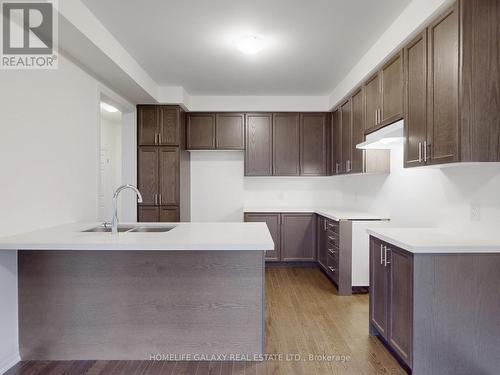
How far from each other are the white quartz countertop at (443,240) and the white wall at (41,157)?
100 inches

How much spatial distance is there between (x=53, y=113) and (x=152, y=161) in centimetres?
177

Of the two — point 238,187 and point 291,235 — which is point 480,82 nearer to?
point 291,235

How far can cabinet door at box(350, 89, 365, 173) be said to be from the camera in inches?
136

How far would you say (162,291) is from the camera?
218 centimetres

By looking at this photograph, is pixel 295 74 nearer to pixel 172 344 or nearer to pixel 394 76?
pixel 394 76

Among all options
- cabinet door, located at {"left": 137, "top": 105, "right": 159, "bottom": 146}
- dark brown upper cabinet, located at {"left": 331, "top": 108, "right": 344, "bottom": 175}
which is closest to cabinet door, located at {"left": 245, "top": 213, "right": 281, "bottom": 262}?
dark brown upper cabinet, located at {"left": 331, "top": 108, "right": 344, "bottom": 175}

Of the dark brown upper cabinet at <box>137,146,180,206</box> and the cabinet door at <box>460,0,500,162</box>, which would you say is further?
the dark brown upper cabinet at <box>137,146,180,206</box>

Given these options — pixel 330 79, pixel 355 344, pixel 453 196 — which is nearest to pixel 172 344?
pixel 355 344

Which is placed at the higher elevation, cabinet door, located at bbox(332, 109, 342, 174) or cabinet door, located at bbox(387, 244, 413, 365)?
cabinet door, located at bbox(332, 109, 342, 174)

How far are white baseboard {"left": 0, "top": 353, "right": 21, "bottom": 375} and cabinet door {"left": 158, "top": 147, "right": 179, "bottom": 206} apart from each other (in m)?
2.35

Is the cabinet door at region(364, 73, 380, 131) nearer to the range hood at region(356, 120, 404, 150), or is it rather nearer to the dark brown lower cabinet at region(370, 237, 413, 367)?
the range hood at region(356, 120, 404, 150)

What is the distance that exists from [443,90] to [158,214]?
3496mm

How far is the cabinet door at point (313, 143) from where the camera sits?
4.74 metres

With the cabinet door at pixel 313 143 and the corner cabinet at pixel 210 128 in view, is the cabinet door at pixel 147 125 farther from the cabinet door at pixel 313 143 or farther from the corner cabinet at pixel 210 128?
the cabinet door at pixel 313 143
